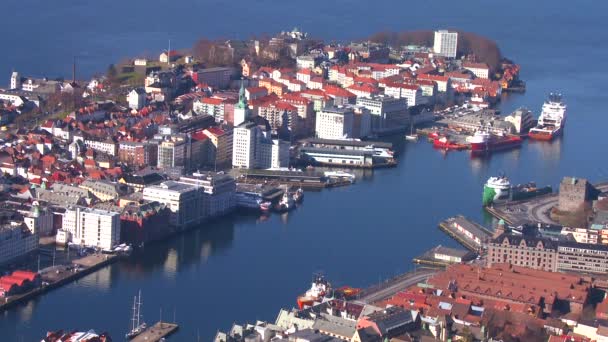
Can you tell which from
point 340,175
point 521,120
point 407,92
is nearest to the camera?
point 340,175

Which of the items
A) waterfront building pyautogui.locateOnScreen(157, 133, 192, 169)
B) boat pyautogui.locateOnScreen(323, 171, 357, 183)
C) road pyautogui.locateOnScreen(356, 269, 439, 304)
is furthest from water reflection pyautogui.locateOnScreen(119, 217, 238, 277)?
boat pyautogui.locateOnScreen(323, 171, 357, 183)

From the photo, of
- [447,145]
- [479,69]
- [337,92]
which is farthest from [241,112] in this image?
[479,69]

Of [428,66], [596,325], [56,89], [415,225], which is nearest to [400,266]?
[415,225]

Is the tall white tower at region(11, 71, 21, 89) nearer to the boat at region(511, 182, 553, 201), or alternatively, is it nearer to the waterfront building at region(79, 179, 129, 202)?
the waterfront building at region(79, 179, 129, 202)

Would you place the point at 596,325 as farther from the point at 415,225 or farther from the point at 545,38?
the point at 545,38

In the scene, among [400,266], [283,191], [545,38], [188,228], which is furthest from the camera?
[545,38]

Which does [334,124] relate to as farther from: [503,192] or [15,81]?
[15,81]
